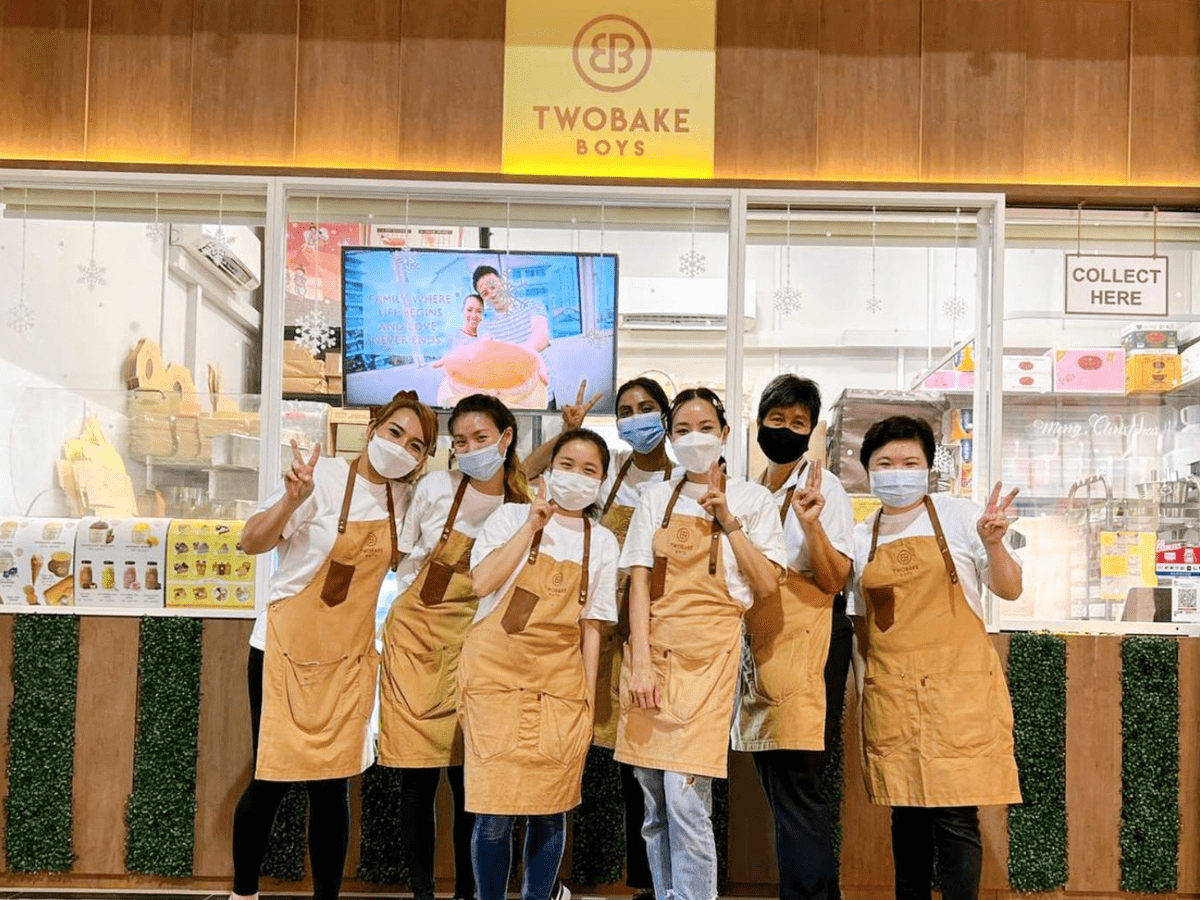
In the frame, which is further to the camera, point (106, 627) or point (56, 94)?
point (56, 94)

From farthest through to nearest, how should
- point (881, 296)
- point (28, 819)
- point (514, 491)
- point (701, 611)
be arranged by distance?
point (881, 296), point (28, 819), point (514, 491), point (701, 611)

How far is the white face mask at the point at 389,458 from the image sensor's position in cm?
374

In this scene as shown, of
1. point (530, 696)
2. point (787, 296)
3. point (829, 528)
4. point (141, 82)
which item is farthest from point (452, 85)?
point (530, 696)

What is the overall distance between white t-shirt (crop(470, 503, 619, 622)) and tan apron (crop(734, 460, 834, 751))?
0.45 m

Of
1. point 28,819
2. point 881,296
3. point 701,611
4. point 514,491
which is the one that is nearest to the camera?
point 701,611

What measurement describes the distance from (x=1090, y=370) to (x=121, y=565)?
3.83 meters

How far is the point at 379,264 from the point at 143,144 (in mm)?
1052

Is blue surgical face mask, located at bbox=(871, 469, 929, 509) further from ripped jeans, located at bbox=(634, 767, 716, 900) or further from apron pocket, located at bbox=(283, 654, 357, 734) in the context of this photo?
apron pocket, located at bbox=(283, 654, 357, 734)

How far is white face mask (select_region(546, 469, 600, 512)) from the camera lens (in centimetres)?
358

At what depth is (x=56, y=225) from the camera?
4875mm

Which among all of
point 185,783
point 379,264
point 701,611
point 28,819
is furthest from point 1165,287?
point 28,819

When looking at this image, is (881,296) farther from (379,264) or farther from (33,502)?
(33,502)

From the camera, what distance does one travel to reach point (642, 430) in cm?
404

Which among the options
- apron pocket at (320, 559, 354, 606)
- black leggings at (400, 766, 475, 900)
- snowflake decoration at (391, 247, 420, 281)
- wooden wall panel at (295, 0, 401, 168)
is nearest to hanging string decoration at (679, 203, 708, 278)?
snowflake decoration at (391, 247, 420, 281)
